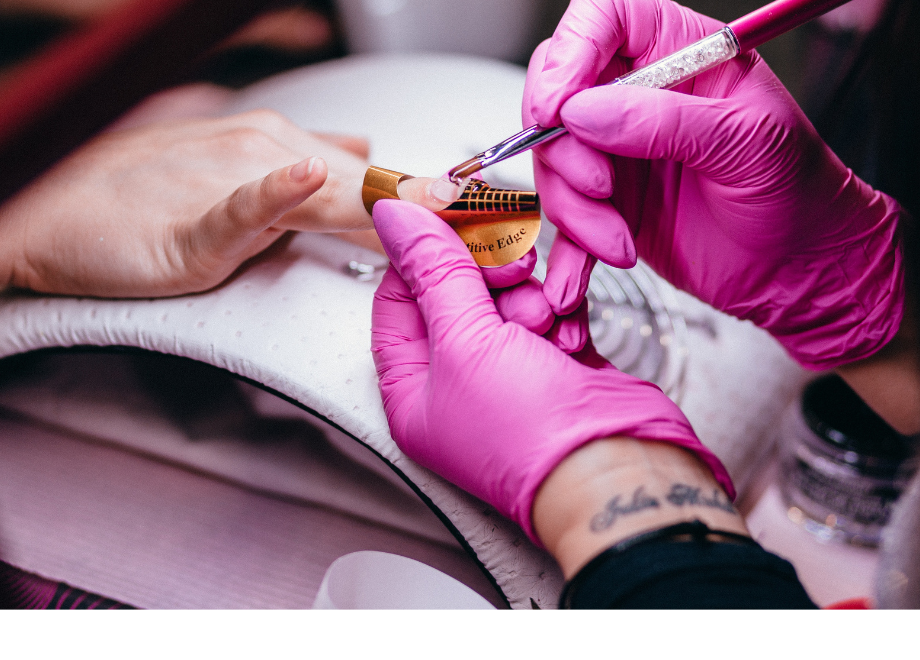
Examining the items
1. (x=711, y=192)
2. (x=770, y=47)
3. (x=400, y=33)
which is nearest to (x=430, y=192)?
(x=711, y=192)

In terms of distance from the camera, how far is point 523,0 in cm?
129

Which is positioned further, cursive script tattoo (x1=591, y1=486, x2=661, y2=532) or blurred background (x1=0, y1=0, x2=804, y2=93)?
blurred background (x1=0, y1=0, x2=804, y2=93)

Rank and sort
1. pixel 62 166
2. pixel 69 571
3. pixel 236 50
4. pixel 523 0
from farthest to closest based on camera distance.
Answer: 1. pixel 523 0
2. pixel 236 50
3. pixel 62 166
4. pixel 69 571

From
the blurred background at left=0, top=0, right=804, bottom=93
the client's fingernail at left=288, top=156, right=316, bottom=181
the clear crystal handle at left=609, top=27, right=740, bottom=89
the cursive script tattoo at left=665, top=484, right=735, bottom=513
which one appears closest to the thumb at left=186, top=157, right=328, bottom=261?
the client's fingernail at left=288, top=156, right=316, bottom=181

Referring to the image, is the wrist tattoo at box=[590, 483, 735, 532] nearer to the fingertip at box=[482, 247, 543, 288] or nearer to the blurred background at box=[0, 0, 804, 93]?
the fingertip at box=[482, 247, 543, 288]

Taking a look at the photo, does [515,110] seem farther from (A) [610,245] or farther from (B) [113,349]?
(B) [113,349]

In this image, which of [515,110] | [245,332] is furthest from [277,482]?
[515,110]

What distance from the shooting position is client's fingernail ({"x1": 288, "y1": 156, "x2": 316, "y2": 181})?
0.58 metres

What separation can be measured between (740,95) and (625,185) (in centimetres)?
16

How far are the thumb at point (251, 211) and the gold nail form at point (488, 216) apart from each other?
0.24 ft

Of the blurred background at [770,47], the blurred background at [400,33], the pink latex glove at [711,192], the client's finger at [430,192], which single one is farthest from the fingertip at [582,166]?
the blurred background at [400,33]

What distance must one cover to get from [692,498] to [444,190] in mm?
386

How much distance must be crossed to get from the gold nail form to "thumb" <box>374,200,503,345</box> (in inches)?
0.7

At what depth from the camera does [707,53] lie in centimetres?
56
